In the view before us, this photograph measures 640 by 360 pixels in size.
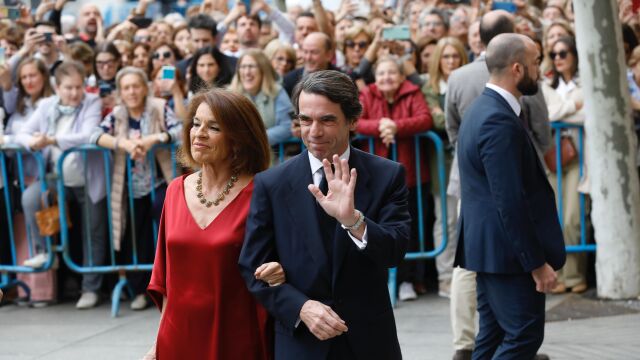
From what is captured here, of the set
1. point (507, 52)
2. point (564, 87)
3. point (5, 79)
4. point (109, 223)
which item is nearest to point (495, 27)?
point (507, 52)

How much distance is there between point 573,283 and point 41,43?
5906 millimetres

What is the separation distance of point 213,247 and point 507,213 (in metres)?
1.54

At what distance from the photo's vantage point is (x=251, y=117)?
161 inches

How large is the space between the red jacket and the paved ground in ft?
3.90

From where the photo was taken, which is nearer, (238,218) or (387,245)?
(387,245)

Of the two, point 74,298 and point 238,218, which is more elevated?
point 238,218

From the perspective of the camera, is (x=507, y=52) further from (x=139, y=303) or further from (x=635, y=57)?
(x=139, y=303)

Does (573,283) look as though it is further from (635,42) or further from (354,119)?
(354,119)

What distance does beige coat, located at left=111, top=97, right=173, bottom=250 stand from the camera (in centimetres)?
855

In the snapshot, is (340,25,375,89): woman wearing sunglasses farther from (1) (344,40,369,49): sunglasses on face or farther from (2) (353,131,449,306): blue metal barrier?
(2) (353,131,449,306): blue metal barrier

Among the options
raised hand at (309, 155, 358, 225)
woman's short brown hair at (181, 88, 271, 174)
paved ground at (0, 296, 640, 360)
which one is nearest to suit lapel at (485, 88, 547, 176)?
woman's short brown hair at (181, 88, 271, 174)

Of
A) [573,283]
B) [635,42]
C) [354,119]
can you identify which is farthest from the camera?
[635,42]

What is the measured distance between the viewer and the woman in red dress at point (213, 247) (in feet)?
13.0

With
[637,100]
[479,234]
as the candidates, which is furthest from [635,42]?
[479,234]
